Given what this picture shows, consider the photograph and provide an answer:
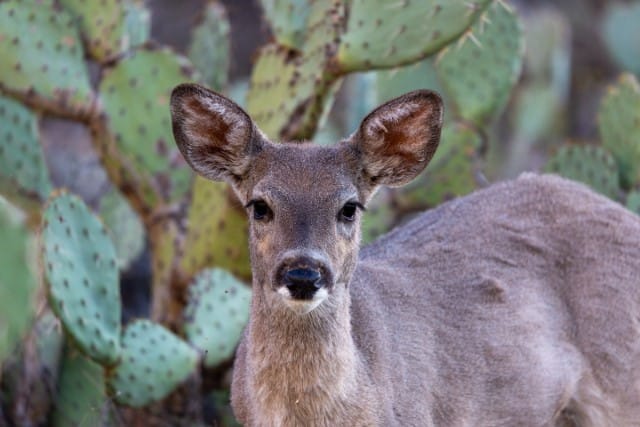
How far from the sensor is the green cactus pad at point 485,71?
9.21 metres

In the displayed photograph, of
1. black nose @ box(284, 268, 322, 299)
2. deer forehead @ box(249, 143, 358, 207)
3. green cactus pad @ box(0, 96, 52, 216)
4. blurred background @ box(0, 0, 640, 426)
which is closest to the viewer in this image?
black nose @ box(284, 268, 322, 299)

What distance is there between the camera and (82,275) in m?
7.04

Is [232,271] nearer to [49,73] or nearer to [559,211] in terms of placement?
[49,73]

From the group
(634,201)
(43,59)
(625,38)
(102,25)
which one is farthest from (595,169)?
(625,38)

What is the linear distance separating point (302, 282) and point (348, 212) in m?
0.55

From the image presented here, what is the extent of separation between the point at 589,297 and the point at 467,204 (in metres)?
0.76

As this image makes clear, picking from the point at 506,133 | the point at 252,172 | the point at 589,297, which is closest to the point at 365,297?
the point at 252,172

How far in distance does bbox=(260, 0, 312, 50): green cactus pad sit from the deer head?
1.98m

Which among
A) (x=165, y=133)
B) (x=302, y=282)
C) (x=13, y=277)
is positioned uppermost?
(x=13, y=277)

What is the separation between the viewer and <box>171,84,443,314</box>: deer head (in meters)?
5.24

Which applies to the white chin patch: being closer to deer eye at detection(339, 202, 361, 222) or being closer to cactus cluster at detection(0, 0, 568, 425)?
deer eye at detection(339, 202, 361, 222)

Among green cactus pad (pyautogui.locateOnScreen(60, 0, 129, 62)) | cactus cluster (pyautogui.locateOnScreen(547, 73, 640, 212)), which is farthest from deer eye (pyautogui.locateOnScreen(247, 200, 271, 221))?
cactus cluster (pyautogui.locateOnScreen(547, 73, 640, 212))

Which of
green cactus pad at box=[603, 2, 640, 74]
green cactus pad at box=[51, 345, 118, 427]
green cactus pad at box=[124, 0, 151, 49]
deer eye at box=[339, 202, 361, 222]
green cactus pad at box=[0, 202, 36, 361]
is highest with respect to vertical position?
green cactus pad at box=[0, 202, 36, 361]

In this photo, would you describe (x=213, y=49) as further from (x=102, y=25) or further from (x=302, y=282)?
(x=302, y=282)
